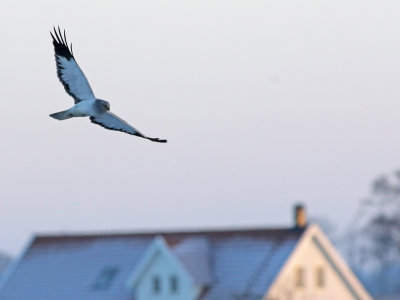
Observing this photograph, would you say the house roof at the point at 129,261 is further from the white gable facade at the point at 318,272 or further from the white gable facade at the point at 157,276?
the white gable facade at the point at 318,272

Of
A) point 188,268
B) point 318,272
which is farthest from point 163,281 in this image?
point 318,272

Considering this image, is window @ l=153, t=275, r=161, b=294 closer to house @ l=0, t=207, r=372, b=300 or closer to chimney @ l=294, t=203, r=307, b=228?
house @ l=0, t=207, r=372, b=300

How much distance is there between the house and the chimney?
4 centimetres

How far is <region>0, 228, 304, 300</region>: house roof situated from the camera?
49.3 metres

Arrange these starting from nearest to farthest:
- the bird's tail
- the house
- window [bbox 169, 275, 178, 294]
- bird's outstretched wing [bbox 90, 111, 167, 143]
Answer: the bird's tail, bird's outstretched wing [bbox 90, 111, 167, 143], the house, window [bbox 169, 275, 178, 294]

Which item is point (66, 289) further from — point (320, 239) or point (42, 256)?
point (320, 239)

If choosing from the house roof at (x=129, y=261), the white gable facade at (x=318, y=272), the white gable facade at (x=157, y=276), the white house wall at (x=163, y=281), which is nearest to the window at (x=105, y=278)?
the house roof at (x=129, y=261)

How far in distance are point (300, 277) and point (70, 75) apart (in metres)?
31.6

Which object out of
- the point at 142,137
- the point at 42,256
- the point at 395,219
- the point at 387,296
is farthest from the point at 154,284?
the point at 387,296

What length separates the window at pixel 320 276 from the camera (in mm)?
51875

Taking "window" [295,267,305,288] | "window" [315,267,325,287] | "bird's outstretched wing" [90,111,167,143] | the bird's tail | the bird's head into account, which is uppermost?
the bird's tail

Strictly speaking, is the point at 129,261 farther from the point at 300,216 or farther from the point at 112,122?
the point at 112,122

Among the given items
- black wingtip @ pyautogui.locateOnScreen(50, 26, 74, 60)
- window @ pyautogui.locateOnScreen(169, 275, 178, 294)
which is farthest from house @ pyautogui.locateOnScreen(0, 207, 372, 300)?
black wingtip @ pyautogui.locateOnScreen(50, 26, 74, 60)

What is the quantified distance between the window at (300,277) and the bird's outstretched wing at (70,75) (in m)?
30.3
